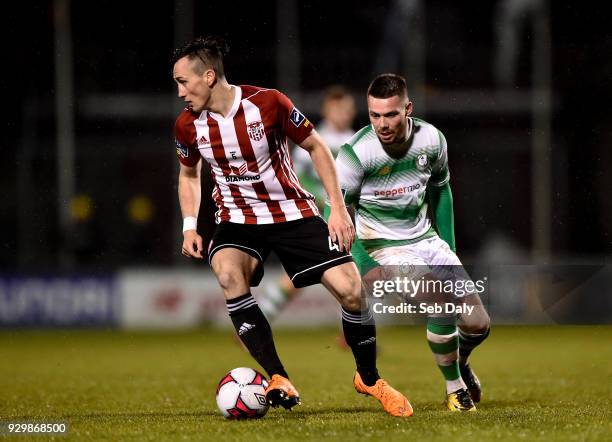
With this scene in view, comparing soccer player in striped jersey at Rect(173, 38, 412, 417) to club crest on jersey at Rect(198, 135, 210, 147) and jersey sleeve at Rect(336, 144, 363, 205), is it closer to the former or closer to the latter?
club crest on jersey at Rect(198, 135, 210, 147)

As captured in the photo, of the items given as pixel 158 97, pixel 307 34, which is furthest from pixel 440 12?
pixel 158 97

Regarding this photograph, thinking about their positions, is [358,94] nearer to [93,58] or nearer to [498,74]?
[498,74]

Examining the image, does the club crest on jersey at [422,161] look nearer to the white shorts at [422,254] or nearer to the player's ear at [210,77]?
the white shorts at [422,254]

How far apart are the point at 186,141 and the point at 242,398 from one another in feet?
4.51

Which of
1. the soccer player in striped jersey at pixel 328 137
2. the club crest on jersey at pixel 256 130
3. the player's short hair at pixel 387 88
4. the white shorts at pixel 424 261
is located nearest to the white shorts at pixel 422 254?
the white shorts at pixel 424 261

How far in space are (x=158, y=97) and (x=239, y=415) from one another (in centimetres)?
1349

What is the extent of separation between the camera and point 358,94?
17.1 meters

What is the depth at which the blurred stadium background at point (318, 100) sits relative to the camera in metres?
17.2

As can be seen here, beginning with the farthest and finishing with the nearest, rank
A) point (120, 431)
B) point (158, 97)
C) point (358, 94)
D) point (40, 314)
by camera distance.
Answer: point (158, 97) < point (358, 94) < point (40, 314) < point (120, 431)

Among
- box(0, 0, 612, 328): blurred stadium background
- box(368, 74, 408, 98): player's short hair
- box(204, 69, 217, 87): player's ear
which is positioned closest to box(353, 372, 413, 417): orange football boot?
box(368, 74, 408, 98): player's short hair

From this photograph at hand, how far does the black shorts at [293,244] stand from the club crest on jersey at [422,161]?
2.04 feet

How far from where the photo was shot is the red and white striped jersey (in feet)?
18.1

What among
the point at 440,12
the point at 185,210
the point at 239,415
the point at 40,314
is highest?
the point at 440,12

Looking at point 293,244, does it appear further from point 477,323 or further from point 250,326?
point 477,323
